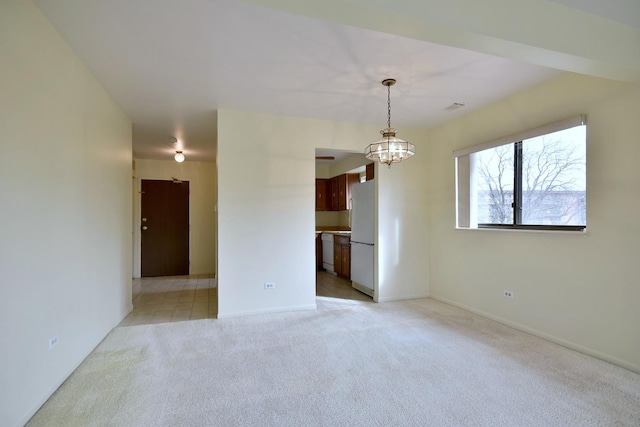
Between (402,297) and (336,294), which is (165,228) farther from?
(402,297)

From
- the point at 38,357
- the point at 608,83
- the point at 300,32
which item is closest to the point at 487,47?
the point at 300,32

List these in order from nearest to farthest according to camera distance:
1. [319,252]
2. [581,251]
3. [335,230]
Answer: [581,251], [335,230], [319,252]

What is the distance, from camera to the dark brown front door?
21.9ft

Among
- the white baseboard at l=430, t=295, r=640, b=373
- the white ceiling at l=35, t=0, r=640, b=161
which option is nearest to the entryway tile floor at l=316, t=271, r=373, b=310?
the white baseboard at l=430, t=295, r=640, b=373

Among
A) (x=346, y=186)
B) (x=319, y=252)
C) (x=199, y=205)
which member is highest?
(x=346, y=186)

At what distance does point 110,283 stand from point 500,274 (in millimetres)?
4362

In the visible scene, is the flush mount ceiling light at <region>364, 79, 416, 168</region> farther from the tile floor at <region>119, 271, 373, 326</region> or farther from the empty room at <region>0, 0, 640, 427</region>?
the tile floor at <region>119, 271, 373, 326</region>

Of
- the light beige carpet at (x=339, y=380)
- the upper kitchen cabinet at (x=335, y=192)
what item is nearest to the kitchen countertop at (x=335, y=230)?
the upper kitchen cabinet at (x=335, y=192)

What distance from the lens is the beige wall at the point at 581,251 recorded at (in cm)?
252

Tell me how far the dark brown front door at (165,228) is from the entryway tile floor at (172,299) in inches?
12.1

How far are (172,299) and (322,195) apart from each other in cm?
404

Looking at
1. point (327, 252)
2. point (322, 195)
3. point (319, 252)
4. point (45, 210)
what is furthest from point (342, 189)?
point (45, 210)

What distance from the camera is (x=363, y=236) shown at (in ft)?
16.4

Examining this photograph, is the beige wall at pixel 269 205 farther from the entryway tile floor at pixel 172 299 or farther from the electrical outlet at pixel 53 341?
the electrical outlet at pixel 53 341
